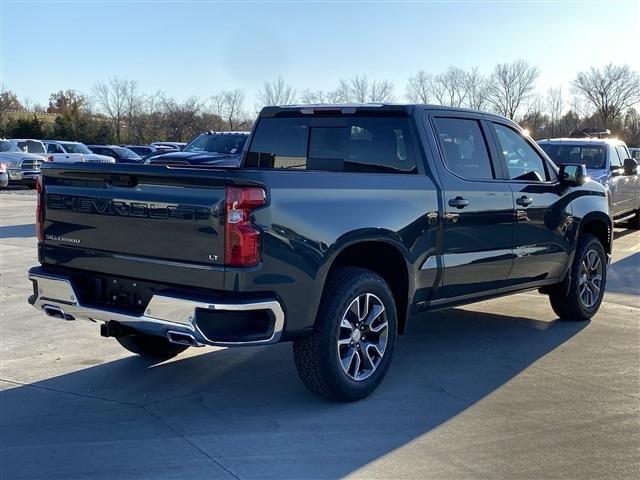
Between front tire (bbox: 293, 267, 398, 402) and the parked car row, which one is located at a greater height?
the parked car row

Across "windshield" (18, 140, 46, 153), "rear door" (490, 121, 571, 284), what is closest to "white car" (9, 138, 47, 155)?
"windshield" (18, 140, 46, 153)

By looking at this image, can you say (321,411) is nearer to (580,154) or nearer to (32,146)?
(580,154)

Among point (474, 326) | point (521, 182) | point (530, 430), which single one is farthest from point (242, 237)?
point (474, 326)

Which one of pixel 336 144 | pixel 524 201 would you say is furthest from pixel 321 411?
pixel 524 201

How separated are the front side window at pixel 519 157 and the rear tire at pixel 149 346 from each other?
10.3 ft

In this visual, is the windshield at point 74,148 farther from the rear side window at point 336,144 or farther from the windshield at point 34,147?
the rear side window at point 336,144

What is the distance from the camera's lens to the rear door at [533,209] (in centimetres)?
615

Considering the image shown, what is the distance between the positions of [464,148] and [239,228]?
2.53m

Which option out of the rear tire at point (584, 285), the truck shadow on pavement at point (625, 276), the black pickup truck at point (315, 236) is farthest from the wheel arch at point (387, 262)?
the truck shadow on pavement at point (625, 276)

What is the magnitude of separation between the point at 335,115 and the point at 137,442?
2.95 metres

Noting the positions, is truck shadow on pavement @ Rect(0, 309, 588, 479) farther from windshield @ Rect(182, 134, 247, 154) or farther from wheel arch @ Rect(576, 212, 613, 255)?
windshield @ Rect(182, 134, 247, 154)

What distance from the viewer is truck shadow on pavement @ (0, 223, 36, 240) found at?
1291cm

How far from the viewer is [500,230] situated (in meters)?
5.89

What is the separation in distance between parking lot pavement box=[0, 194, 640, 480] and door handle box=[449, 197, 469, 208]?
Result: 4.23 feet
